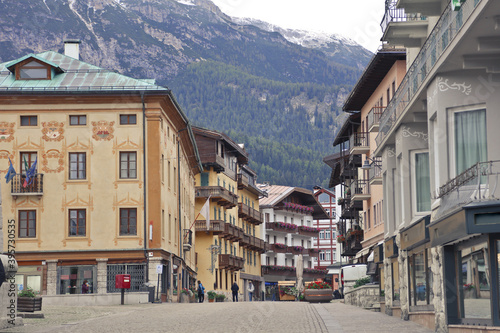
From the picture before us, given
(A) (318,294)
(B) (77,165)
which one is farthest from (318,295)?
(B) (77,165)

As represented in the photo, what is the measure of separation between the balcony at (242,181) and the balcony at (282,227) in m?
16.3

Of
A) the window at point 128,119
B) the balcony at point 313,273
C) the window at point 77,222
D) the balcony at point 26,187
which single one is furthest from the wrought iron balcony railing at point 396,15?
the balcony at point 313,273

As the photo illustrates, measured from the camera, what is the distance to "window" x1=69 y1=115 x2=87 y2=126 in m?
55.0

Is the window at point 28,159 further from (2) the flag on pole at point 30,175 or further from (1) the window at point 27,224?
(1) the window at point 27,224

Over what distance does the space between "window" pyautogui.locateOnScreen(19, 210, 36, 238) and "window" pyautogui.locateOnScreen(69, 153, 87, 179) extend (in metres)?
3.33

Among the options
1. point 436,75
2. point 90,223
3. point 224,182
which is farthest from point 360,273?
point 436,75

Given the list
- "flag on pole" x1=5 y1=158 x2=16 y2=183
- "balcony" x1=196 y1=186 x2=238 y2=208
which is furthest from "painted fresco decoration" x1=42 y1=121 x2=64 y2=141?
"balcony" x1=196 y1=186 x2=238 y2=208

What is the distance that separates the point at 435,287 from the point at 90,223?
35472mm

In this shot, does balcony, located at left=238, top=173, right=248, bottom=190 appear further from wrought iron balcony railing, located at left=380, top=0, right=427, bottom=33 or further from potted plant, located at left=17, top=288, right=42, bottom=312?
potted plant, located at left=17, top=288, right=42, bottom=312

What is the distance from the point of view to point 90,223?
54062 millimetres

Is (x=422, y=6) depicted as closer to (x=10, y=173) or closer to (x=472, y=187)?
(x=472, y=187)

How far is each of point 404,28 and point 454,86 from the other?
24.6 ft

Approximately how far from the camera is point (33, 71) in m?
56.4

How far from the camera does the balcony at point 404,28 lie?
27430mm
